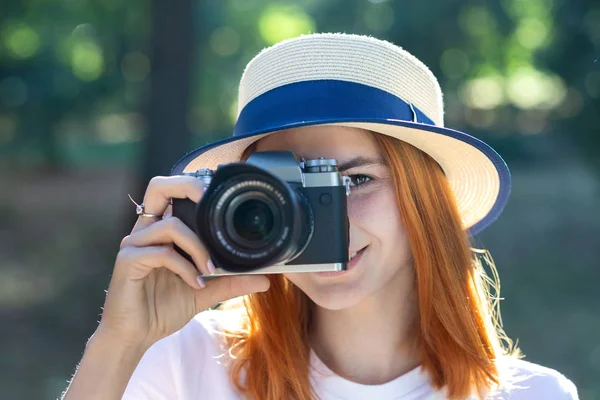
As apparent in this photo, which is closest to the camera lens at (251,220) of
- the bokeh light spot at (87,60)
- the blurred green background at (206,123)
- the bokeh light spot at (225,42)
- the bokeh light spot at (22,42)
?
the blurred green background at (206,123)

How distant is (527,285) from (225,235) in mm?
6555

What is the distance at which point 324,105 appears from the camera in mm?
1876

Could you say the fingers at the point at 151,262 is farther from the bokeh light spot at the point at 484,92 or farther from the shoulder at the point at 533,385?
the bokeh light spot at the point at 484,92

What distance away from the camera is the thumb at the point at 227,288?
180cm

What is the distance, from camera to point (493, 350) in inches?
79.9

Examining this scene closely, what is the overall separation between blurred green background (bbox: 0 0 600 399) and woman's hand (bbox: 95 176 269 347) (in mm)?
4189

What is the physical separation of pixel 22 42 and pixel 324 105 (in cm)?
824

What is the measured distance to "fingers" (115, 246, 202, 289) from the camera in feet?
5.57

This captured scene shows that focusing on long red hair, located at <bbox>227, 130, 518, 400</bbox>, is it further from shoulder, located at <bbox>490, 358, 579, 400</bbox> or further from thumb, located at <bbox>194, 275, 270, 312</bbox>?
thumb, located at <bbox>194, 275, 270, 312</bbox>

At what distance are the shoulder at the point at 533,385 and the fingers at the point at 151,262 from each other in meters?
0.75

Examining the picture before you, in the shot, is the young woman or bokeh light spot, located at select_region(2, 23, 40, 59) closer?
the young woman

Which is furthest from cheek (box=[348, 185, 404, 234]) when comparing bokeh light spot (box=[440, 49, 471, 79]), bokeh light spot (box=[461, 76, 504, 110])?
bokeh light spot (box=[461, 76, 504, 110])

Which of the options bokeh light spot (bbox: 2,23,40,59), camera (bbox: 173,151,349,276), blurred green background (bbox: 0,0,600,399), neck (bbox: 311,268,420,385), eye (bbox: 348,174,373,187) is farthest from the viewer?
bokeh light spot (bbox: 2,23,40,59)

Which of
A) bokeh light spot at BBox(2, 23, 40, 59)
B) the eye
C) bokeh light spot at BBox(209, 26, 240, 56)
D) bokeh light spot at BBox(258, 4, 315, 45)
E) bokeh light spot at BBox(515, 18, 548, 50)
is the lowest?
the eye
